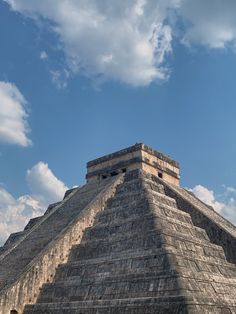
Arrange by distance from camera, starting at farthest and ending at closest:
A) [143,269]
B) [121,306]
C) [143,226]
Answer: [143,226] → [143,269] → [121,306]

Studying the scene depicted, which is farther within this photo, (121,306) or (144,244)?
(144,244)

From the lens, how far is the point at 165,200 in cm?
1641

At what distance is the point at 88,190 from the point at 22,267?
6.75m

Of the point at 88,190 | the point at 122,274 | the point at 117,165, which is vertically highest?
the point at 117,165

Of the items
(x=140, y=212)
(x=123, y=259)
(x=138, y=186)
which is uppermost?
(x=138, y=186)

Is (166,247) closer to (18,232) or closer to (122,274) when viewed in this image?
(122,274)

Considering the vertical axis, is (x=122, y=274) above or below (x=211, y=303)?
above

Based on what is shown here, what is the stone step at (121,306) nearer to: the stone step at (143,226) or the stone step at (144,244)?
the stone step at (144,244)

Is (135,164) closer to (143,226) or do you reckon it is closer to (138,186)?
(138,186)

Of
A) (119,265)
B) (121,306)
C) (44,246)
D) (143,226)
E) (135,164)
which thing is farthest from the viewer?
(135,164)

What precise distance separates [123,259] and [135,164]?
29.4 feet

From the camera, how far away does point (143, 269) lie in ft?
38.5

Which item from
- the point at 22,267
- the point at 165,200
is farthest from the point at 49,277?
the point at 165,200

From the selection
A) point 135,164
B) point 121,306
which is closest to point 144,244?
point 121,306
